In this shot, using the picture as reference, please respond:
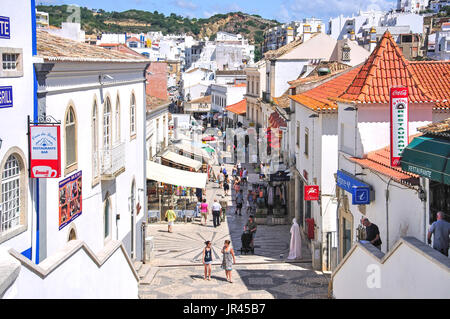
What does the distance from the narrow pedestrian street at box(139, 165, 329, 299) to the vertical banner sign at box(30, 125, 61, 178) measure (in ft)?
22.1

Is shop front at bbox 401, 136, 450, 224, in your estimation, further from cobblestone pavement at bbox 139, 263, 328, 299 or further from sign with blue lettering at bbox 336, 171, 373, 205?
cobblestone pavement at bbox 139, 263, 328, 299

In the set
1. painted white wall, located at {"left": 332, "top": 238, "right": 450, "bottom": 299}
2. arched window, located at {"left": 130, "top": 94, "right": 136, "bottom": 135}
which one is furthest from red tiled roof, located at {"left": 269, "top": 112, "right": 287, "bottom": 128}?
→ painted white wall, located at {"left": 332, "top": 238, "right": 450, "bottom": 299}

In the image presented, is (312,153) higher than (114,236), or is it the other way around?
(312,153)

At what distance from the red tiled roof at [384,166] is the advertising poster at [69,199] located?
6806 mm

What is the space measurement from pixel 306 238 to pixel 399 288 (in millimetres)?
14794

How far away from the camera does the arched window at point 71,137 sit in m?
14.4

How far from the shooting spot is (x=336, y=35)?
131 meters

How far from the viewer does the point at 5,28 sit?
10812 millimetres

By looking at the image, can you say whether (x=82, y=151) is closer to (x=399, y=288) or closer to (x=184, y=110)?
(x=399, y=288)

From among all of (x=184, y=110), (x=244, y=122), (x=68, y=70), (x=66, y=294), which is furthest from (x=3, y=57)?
(x=184, y=110)

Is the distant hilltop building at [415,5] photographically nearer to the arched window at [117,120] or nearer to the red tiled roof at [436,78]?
the red tiled roof at [436,78]

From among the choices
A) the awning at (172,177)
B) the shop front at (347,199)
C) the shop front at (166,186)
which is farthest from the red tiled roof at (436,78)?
the shop front at (166,186)

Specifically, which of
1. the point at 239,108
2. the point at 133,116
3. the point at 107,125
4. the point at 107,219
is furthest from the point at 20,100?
the point at 239,108

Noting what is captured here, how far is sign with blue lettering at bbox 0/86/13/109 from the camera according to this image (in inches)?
416
